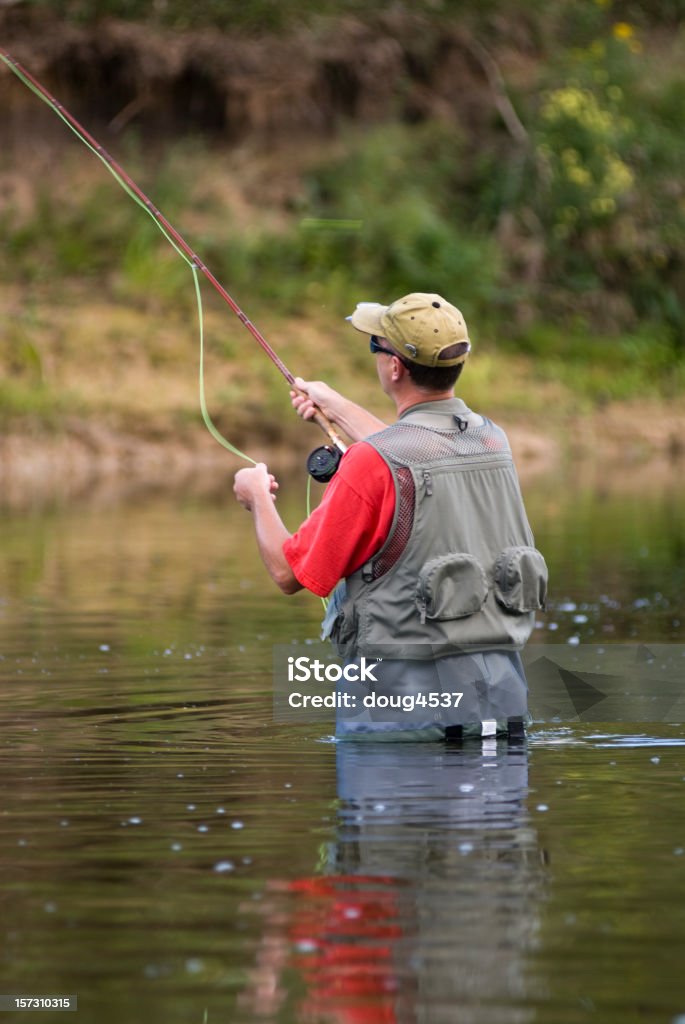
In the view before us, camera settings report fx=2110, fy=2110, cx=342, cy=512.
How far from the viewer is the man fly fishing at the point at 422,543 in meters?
5.80

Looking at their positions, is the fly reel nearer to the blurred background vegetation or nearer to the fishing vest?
the fishing vest

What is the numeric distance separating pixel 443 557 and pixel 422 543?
0.07m

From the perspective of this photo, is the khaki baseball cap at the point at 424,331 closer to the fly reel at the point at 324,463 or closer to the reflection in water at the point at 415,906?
the fly reel at the point at 324,463

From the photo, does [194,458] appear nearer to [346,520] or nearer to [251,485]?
[251,485]

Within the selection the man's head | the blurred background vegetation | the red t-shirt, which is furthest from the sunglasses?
the blurred background vegetation

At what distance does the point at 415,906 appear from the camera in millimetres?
4512

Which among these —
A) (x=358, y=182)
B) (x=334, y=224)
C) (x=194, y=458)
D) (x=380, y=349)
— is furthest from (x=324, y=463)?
(x=358, y=182)

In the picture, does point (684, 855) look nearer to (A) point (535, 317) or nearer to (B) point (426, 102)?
(A) point (535, 317)

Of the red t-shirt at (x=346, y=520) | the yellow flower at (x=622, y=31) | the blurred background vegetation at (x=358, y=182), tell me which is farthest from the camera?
the yellow flower at (x=622, y=31)

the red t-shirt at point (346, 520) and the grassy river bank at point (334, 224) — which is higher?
the grassy river bank at point (334, 224)

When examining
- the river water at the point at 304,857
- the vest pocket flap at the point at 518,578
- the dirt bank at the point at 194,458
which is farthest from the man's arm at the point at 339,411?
the dirt bank at the point at 194,458

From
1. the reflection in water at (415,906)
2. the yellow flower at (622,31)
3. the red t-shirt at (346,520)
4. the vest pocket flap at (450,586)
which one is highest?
the yellow flower at (622,31)

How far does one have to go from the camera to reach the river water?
13.0ft

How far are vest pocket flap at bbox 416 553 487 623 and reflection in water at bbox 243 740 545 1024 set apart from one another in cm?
49
